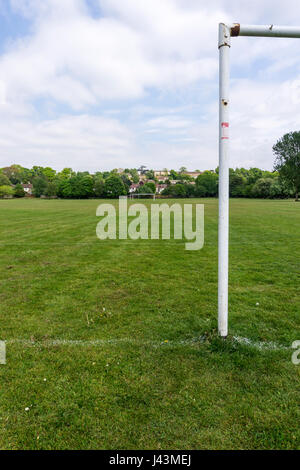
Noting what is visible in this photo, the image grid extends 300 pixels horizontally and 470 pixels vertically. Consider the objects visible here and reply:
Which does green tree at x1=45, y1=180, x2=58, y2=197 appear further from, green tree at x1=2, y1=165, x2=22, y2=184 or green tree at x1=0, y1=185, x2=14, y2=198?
green tree at x1=2, y1=165, x2=22, y2=184

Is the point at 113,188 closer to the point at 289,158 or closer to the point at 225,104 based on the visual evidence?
the point at 289,158

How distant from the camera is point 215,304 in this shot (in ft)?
14.2

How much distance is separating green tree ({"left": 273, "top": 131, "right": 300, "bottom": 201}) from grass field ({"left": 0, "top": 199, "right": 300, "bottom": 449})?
52536mm

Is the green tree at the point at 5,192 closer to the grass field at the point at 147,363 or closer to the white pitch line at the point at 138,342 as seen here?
the grass field at the point at 147,363

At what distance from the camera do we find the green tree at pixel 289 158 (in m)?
50.5

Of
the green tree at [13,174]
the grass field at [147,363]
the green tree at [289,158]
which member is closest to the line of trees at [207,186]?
the green tree at [289,158]

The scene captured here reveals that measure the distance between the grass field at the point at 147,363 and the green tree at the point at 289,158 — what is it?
52.5m

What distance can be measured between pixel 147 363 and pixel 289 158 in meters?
57.9

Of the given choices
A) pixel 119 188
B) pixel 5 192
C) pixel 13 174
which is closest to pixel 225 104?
pixel 119 188

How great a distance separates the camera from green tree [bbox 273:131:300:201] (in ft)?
166

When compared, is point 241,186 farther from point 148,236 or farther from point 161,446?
point 161,446

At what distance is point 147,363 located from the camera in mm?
2801

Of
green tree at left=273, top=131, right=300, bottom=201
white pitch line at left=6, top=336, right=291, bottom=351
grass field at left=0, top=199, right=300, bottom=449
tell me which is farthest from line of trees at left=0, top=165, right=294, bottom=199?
white pitch line at left=6, top=336, right=291, bottom=351

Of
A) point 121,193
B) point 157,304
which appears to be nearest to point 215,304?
point 157,304
